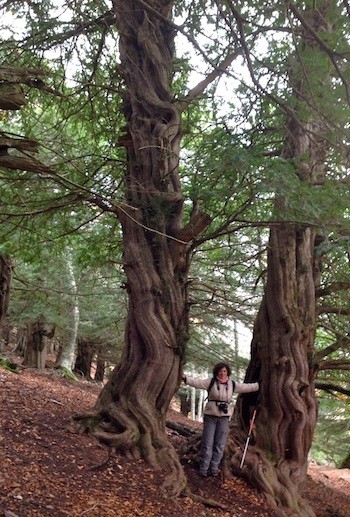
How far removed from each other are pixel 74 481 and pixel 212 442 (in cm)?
229

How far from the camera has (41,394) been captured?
7957 millimetres

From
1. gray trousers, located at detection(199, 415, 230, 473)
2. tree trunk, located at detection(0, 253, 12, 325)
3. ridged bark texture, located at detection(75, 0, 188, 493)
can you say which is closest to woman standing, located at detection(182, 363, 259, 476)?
gray trousers, located at detection(199, 415, 230, 473)

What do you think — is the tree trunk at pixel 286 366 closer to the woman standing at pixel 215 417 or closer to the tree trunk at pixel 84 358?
the woman standing at pixel 215 417

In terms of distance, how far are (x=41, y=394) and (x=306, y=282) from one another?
4.49m

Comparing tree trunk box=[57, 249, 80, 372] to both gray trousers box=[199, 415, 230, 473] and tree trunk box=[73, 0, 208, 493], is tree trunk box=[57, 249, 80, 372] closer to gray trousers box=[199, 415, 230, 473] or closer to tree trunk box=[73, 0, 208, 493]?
tree trunk box=[73, 0, 208, 493]

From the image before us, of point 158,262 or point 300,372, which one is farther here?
point 300,372

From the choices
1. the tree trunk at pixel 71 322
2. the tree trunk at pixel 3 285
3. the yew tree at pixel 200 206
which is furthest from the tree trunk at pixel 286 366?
the tree trunk at pixel 71 322

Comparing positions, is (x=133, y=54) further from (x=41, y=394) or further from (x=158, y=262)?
(x=41, y=394)

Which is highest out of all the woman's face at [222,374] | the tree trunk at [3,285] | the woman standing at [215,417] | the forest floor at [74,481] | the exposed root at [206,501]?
the tree trunk at [3,285]

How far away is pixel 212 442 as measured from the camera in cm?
627

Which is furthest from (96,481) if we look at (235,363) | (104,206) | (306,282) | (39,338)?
(39,338)

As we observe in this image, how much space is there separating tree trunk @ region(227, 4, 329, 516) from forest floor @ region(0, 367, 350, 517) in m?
0.57

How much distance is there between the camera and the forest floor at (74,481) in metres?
3.98

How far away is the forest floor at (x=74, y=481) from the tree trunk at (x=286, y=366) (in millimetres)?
574
